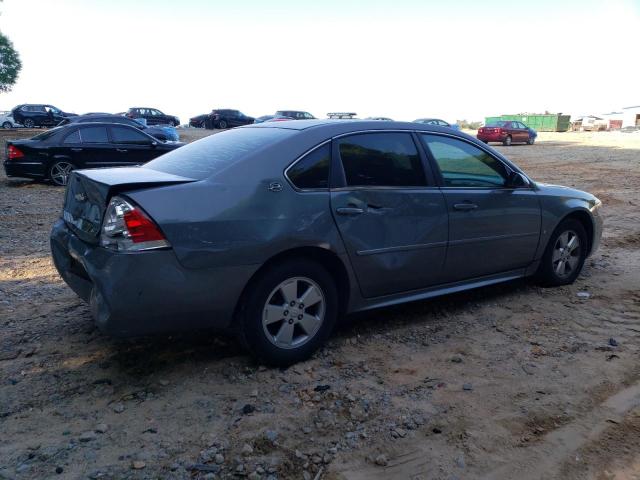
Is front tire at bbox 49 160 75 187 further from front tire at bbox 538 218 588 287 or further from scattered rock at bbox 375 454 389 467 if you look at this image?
scattered rock at bbox 375 454 389 467

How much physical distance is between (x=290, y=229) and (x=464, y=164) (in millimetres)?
1854

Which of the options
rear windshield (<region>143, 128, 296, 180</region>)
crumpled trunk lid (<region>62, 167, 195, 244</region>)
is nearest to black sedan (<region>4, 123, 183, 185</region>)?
rear windshield (<region>143, 128, 296, 180</region>)

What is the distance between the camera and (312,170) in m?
3.76

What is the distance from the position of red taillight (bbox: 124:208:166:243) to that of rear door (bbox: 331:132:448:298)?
1.18 metres

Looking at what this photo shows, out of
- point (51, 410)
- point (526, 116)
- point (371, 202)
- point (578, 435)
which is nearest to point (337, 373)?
point (371, 202)

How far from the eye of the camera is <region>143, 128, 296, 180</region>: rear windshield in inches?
144

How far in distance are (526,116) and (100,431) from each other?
59.7 m

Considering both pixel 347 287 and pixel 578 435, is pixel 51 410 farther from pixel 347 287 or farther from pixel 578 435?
pixel 578 435

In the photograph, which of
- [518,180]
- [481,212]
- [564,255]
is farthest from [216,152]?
[564,255]

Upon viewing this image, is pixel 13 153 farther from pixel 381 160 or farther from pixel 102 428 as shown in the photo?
pixel 102 428

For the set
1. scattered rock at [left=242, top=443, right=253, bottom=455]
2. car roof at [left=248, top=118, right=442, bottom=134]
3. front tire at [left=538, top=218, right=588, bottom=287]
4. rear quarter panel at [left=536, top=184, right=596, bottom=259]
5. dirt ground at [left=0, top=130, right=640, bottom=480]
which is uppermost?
car roof at [left=248, top=118, right=442, bottom=134]

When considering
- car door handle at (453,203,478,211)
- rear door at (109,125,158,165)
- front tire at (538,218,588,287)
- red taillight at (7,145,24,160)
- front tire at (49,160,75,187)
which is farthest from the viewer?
rear door at (109,125,158,165)

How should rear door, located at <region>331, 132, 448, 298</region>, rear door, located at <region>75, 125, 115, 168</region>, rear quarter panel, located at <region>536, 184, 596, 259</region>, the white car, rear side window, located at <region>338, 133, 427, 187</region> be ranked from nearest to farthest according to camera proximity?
rear door, located at <region>331, 132, 448, 298</region>
rear side window, located at <region>338, 133, 427, 187</region>
rear quarter panel, located at <region>536, 184, 596, 259</region>
rear door, located at <region>75, 125, 115, 168</region>
the white car

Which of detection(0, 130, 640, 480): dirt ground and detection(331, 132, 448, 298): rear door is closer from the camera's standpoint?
detection(0, 130, 640, 480): dirt ground
